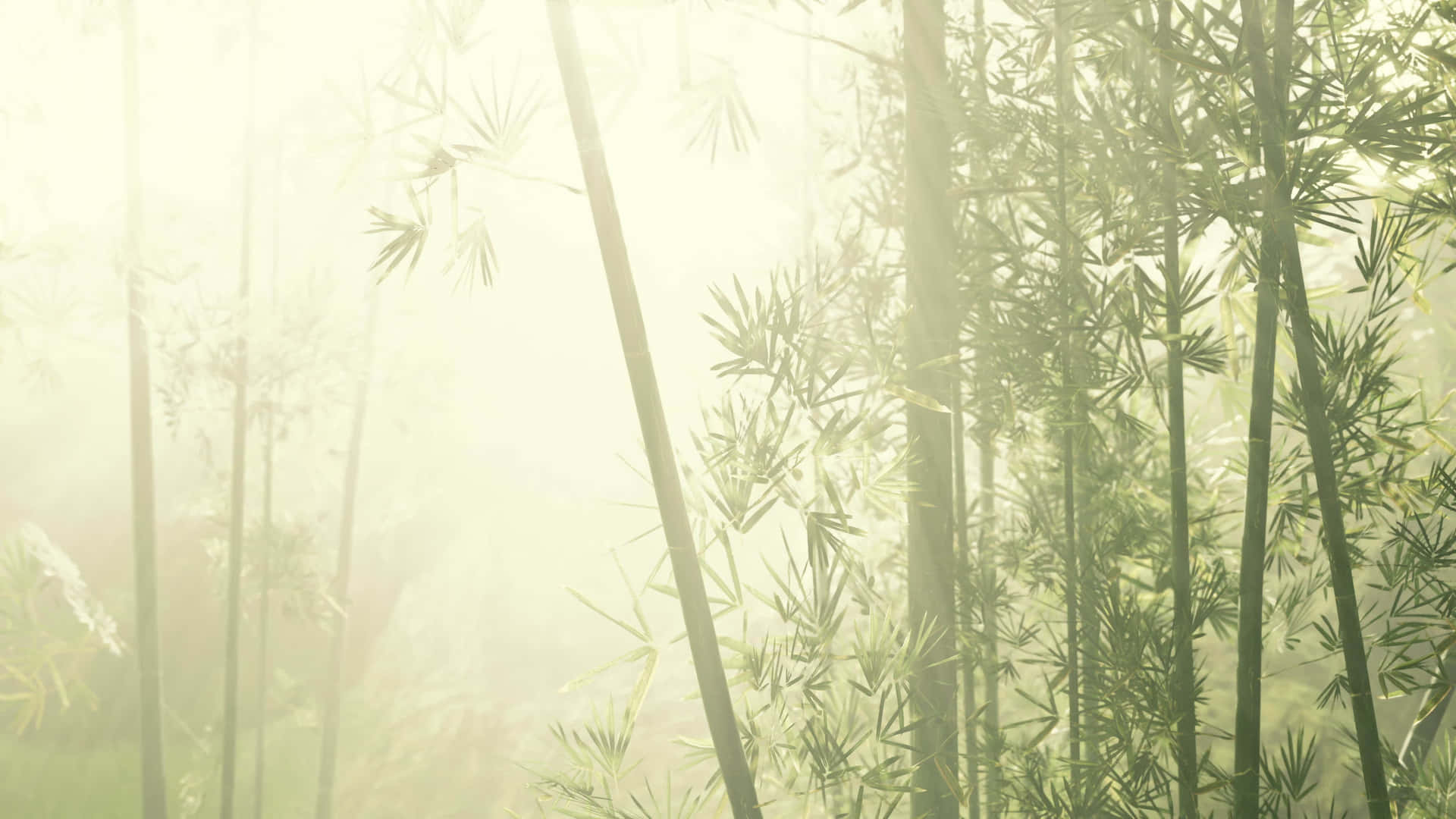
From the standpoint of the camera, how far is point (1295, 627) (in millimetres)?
1770

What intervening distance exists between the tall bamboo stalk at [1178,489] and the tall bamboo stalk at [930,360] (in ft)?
1.18

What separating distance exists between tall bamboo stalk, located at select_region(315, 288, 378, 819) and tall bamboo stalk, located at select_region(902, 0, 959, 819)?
392 centimetres

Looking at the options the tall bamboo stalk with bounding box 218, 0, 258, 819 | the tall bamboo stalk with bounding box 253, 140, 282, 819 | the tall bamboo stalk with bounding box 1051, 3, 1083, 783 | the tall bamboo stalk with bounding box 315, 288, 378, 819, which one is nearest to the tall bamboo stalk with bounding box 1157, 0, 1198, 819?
the tall bamboo stalk with bounding box 1051, 3, 1083, 783

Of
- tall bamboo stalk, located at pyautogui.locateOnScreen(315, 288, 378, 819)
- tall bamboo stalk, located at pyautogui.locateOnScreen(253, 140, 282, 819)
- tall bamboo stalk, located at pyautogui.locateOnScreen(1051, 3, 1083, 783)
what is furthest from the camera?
tall bamboo stalk, located at pyautogui.locateOnScreen(315, 288, 378, 819)

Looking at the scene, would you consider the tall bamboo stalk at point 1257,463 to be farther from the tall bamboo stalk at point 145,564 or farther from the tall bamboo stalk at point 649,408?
the tall bamboo stalk at point 145,564

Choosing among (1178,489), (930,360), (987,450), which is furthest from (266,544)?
(1178,489)

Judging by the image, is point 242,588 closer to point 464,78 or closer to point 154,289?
point 154,289

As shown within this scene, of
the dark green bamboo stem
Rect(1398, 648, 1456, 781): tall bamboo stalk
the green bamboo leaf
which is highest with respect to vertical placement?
the green bamboo leaf

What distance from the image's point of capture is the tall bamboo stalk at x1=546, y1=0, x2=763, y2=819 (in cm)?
117

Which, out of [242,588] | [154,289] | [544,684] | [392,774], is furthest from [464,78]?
[544,684]

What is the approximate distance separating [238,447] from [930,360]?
138 inches

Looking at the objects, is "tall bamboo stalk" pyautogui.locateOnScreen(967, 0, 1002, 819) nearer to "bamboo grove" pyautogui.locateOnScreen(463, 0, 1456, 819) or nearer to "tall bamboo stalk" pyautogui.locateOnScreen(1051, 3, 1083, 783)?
"bamboo grove" pyautogui.locateOnScreen(463, 0, 1456, 819)

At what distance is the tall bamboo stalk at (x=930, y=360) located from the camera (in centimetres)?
146

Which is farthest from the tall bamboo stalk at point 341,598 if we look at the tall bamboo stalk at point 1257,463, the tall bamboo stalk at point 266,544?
the tall bamboo stalk at point 1257,463
